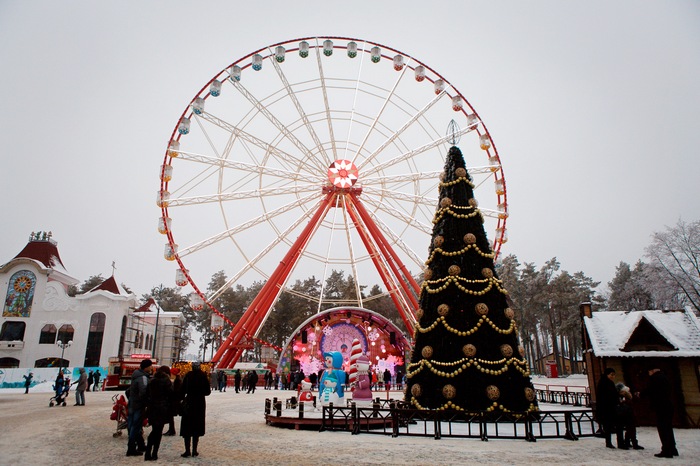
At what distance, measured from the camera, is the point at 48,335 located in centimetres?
4150

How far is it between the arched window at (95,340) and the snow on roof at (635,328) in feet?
133

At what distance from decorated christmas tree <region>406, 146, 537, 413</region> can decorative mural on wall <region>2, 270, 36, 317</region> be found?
138 feet

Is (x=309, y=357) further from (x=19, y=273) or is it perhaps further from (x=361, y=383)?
(x=19, y=273)

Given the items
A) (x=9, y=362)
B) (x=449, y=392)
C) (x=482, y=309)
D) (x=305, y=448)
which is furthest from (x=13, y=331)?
(x=482, y=309)

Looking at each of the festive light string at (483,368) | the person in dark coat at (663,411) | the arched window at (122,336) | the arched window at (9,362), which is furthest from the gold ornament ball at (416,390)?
the arched window at (9,362)

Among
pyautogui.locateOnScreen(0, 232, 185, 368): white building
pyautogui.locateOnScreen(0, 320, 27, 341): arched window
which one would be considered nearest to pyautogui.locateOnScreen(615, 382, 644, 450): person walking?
pyautogui.locateOnScreen(0, 232, 185, 368): white building

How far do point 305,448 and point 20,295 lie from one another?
4395 cm

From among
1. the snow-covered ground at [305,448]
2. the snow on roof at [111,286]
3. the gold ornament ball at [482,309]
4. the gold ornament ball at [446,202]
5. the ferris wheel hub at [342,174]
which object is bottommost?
the snow-covered ground at [305,448]

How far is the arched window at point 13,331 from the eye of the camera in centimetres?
4112

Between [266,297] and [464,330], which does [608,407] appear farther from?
[266,297]

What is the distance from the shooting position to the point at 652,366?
1323 centimetres

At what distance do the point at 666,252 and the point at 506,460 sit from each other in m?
34.4

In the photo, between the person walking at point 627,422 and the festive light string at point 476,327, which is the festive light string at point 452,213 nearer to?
the festive light string at point 476,327

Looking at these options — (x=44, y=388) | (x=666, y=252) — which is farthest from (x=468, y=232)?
(x=44, y=388)
